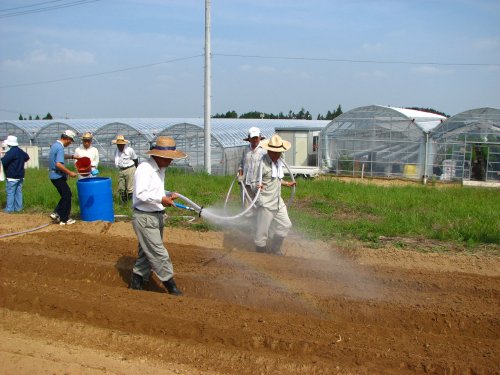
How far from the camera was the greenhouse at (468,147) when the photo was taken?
1828 cm

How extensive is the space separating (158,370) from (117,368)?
0.31 meters

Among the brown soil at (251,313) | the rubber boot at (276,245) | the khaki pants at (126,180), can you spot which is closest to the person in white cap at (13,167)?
the khaki pants at (126,180)

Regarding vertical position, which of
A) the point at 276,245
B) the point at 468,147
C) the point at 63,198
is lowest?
the point at 276,245

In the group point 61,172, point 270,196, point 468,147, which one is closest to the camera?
point 270,196

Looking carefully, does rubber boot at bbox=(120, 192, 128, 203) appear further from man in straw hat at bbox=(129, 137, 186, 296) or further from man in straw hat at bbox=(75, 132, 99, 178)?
man in straw hat at bbox=(129, 137, 186, 296)

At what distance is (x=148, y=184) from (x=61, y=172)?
4.00 m

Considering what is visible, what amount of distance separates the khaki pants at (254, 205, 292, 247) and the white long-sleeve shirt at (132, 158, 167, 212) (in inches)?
76.3

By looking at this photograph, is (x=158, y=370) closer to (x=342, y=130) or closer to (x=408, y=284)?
(x=408, y=284)

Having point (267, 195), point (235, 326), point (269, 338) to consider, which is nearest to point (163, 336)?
point (235, 326)

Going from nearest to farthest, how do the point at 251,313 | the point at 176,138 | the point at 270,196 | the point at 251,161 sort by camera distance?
1. the point at 251,313
2. the point at 270,196
3. the point at 251,161
4. the point at 176,138

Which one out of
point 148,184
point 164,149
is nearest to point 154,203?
point 148,184

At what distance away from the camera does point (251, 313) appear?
15.2 ft

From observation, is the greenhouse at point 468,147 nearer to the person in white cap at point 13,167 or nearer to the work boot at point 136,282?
the person in white cap at point 13,167

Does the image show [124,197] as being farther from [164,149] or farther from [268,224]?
[164,149]
